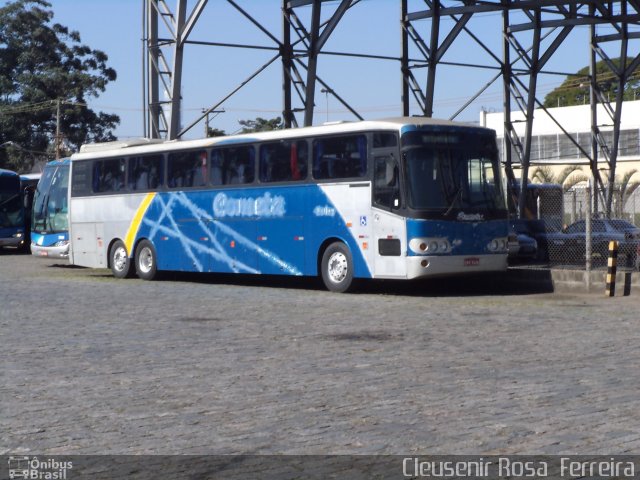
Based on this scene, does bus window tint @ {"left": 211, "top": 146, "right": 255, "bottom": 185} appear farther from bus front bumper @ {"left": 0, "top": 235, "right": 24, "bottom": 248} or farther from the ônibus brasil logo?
bus front bumper @ {"left": 0, "top": 235, "right": 24, "bottom": 248}

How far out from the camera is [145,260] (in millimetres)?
27125

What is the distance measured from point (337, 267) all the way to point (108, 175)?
8.18 meters

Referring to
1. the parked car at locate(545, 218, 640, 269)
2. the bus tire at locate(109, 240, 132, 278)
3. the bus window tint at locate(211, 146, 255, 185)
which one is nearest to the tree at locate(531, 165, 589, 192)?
the parked car at locate(545, 218, 640, 269)

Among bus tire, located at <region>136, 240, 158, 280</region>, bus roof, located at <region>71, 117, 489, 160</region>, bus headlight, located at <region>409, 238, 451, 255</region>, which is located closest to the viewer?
bus headlight, located at <region>409, 238, 451, 255</region>

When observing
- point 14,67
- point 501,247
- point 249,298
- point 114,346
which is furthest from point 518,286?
point 14,67

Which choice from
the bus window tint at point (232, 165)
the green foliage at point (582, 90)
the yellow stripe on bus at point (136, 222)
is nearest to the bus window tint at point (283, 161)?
the bus window tint at point (232, 165)

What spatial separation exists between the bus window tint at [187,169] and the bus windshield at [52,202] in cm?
856

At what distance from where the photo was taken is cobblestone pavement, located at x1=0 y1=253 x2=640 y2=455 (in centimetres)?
794

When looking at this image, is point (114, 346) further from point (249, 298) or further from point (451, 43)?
point (451, 43)

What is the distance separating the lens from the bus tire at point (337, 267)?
72.0 ft

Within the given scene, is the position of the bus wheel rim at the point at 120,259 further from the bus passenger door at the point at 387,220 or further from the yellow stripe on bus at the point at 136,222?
the bus passenger door at the point at 387,220

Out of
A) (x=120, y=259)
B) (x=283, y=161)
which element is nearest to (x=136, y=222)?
(x=120, y=259)

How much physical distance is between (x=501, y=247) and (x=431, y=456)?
14797 millimetres

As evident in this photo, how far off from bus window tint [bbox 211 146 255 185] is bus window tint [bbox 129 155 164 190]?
1.94m
